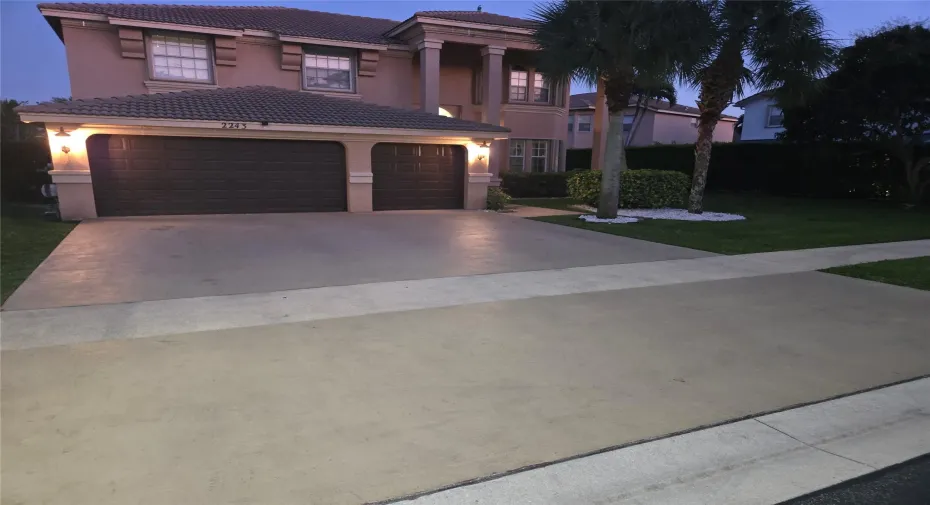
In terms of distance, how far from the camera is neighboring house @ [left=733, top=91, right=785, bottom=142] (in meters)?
37.2

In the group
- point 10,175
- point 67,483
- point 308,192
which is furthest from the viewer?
point 10,175

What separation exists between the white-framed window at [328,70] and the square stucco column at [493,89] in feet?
17.5

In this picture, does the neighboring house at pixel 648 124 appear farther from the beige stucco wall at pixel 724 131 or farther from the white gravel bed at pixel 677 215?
the white gravel bed at pixel 677 215

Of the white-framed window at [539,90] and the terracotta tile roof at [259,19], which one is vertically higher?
the terracotta tile roof at [259,19]

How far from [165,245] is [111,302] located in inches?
172

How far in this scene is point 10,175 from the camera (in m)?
19.5

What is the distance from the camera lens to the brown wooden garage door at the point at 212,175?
48.7 ft

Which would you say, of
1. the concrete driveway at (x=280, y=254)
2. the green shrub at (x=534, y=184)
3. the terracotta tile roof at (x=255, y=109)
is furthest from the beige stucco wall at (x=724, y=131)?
the concrete driveway at (x=280, y=254)

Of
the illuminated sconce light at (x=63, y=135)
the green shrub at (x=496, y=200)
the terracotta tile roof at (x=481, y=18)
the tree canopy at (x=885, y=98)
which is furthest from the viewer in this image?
the terracotta tile roof at (x=481, y=18)

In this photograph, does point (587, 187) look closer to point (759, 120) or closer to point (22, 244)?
point (22, 244)

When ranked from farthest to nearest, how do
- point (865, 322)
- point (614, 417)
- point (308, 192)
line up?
1. point (308, 192)
2. point (865, 322)
3. point (614, 417)

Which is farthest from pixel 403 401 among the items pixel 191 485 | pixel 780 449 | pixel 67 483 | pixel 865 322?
pixel 865 322

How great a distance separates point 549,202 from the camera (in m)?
22.3

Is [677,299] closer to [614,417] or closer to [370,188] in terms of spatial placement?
[614,417]
